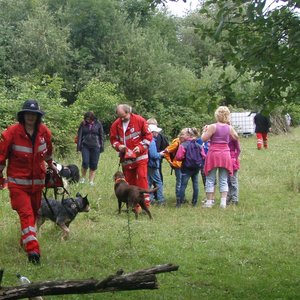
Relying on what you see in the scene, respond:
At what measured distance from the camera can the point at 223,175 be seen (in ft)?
40.5

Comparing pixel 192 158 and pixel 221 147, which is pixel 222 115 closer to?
pixel 221 147

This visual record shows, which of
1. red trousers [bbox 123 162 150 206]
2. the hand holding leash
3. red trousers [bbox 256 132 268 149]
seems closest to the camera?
the hand holding leash

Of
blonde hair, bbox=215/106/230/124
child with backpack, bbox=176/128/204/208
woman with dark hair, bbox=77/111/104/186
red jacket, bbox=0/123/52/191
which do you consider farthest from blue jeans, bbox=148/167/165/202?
red jacket, bbox=0/123/52/191

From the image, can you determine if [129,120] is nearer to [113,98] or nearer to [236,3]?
[236,3]

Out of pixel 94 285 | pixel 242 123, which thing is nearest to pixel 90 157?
pixel 94 285

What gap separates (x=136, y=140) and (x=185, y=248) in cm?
294

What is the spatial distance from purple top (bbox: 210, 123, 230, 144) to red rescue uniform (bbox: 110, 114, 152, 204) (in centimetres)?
161

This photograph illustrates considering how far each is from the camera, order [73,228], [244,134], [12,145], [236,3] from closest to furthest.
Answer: [236,3], [12,145], [73,228], [244,134]

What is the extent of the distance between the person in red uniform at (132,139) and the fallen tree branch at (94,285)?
6855 millimetres

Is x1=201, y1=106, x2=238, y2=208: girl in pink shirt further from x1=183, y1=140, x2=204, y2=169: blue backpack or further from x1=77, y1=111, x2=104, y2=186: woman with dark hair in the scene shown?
x1=77, y1=111, x2=104, y2=186: woman with dark hair

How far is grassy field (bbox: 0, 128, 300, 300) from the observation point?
7.06 m

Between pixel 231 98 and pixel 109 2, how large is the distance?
32359mm

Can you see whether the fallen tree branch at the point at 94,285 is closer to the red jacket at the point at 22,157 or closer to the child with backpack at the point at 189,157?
the red jacket at the point at 22,157

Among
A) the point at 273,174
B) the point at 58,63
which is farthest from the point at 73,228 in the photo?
the point at 58,63
